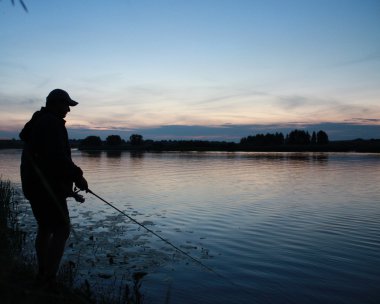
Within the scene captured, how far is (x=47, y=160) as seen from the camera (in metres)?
5.00

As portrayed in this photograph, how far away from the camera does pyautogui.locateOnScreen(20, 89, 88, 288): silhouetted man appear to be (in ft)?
16.4

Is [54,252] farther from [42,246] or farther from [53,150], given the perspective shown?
[53,150]

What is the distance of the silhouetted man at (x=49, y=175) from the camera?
16.4ft

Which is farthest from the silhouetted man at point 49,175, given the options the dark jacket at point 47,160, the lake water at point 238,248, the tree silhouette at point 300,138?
the tree silhouette at point 300,138

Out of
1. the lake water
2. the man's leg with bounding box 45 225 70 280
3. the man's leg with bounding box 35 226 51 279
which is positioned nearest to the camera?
the man's leg with bounding box 45 225 70 280

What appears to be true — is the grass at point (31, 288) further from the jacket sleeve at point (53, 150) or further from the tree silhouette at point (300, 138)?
the tree silhouette at point (300, 138)

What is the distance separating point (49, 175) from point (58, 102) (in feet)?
3.40

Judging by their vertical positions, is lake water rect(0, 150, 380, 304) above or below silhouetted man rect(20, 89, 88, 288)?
below

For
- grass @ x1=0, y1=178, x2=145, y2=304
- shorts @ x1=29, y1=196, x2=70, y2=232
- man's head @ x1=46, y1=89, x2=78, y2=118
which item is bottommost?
grass @ x1=0, y1=178, x2=145, y2=304

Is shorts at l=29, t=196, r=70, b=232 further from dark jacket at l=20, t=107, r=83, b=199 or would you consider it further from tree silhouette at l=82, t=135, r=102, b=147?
tree silhouette at l=82, t=135, r=102, b=147

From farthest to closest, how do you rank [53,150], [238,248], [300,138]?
1. [300,138]
2. [238,248]
3. [53,150]

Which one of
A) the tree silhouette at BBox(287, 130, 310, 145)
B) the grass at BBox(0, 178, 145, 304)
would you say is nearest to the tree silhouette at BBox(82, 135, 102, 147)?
the tree silhouette at BBox(287, 130, 310, 145)

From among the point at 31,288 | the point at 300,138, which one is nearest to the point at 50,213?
the point at 31,288

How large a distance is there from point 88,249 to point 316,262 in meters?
5.55
